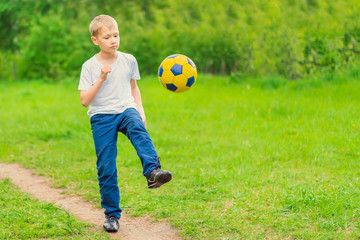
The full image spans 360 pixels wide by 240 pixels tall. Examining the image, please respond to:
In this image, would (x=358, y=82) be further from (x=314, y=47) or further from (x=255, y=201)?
(x=255, y=201)

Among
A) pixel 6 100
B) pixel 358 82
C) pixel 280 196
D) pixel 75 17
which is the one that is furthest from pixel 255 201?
pixel 75 17

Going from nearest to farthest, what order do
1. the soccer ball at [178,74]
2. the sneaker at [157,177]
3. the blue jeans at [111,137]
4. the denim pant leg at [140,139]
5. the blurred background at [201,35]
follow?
the sneaker at [157,177] → the denim pant leg at [140,139] → the blue jeans at [111,137] → the soccer ball at [178,74] → the blurred background at [201,35]

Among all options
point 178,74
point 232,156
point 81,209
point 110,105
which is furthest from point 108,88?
point 232,156

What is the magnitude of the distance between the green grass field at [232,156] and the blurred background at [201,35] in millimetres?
823

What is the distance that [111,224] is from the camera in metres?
4.68

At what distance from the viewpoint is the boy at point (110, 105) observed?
14.6 feet

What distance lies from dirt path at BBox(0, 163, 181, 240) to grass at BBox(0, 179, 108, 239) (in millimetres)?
187

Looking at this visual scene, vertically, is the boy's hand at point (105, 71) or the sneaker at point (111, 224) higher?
the boy's hand at point (105, 71)

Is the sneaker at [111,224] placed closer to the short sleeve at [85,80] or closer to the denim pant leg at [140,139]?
the denim pant leg at [140,139]

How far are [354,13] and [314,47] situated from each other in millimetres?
1156

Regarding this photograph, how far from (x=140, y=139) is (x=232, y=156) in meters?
Result: 3.11

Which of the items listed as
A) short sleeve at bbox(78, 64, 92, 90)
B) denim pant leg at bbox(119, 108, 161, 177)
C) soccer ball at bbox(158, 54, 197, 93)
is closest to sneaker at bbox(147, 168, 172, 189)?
denim pant leg at bbox(119, 108, 161, 177)

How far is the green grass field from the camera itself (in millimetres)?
4852

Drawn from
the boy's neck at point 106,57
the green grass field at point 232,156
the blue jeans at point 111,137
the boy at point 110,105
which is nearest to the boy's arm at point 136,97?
the boy at point 110,105
